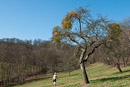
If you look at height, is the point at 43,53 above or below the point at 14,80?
above

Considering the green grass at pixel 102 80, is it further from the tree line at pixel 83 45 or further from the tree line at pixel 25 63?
the tree line at pixel 25 63

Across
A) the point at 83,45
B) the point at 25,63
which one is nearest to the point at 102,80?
the point at 83,45

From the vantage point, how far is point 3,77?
54.5 metres

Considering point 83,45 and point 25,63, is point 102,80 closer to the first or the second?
point 83,45

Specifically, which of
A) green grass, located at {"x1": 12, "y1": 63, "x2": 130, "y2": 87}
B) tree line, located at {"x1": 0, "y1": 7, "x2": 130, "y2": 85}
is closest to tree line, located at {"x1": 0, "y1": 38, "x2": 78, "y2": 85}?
tree line, located at {"x1": 0, "y1": 7, "x2": 130, "y2": 85}

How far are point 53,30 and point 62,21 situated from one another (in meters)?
1.40

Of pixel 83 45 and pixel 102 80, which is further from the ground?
pixel 83 45

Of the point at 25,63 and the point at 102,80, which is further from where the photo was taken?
the point at 25,63

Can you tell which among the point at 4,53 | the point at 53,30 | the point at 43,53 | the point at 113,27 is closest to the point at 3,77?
the point at 4,53

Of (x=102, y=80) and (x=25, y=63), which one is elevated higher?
(x=25, y=63)

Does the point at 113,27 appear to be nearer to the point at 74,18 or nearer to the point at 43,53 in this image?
the point at 74,18

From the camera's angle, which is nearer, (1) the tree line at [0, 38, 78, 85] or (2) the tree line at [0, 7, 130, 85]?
(2) the tree line at [0, 7, 130, 85]

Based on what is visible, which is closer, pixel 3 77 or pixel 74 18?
pixel 74 18

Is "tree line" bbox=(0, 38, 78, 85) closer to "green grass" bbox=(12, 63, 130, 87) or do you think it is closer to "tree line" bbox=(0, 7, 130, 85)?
"tree line" bbox=(0, 7, 130, 85)
